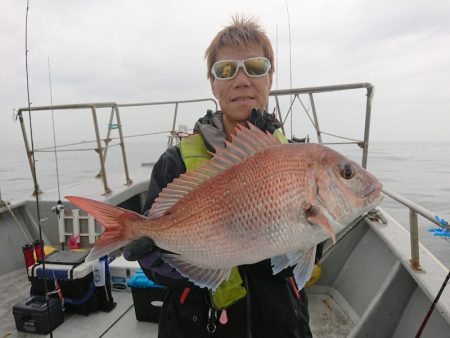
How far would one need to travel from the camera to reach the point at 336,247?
3865 mm

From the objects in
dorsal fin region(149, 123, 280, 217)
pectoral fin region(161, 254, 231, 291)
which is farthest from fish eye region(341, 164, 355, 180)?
pectoral fin region(161, 254, 231, 291)

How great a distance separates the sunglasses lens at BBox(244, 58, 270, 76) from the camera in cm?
181

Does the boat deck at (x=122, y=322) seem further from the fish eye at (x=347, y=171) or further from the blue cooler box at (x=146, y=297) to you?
the fish eye at (x=347, y=171)

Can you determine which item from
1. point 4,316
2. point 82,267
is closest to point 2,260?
point 4,316

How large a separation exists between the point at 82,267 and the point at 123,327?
0.73 m

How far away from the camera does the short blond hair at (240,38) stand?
189cm

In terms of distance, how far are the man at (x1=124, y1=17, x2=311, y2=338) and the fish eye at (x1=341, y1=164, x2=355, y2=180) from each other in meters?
0.63

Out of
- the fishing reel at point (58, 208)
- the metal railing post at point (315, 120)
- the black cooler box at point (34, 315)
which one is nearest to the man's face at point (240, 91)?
the metal railing post at point (315, 120)

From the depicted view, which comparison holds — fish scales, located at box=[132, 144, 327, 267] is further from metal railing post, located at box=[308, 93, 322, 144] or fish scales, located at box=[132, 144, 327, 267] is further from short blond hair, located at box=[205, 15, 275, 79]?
metal railing post, located at box=[308, 93, 322, 144]

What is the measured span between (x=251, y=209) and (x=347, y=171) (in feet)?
1.36

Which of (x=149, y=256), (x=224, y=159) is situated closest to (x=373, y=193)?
(x=224, y=159)

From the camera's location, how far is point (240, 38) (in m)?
1.89

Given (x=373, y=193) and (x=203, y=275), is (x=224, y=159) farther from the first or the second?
(x=373, y=193)

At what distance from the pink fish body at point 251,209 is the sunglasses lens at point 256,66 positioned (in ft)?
1.95
